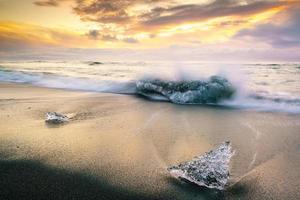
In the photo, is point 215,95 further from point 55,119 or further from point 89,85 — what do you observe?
point 89,85

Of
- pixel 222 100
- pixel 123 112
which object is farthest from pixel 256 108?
pixel 123 112

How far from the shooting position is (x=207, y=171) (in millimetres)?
3592

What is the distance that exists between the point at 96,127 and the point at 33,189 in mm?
2708

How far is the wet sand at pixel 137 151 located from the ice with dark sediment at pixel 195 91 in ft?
3.90

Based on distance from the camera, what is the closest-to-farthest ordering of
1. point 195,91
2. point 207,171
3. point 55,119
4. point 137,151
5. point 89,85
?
point 207,171, point 137,151, point 55,119, point 195,91, point 89,85

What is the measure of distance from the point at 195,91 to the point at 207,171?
→ 5917mm

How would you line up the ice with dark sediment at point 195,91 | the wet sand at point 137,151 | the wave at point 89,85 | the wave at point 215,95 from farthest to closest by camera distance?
the wave at point 89,85, the ice with dark sediment at point 195,91, the wave at point 215,95, the wet sand at point 137,151

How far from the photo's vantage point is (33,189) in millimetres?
3420

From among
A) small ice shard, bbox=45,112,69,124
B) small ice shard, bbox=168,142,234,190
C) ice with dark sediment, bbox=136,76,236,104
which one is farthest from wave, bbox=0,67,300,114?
small ice shard, bbox=168,142,234,190

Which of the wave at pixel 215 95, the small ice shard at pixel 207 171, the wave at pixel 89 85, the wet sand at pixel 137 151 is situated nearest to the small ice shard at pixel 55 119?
the wet sand at pixel 137 151

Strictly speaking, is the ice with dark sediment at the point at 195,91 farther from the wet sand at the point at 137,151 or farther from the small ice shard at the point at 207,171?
the small ice shard at the point at 207,171

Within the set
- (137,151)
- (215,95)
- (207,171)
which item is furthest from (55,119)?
(215,95)

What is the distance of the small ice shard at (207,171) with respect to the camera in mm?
3470

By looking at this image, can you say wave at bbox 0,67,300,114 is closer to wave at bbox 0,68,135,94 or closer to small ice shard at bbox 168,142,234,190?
wave at bbox 0,68,135,94
